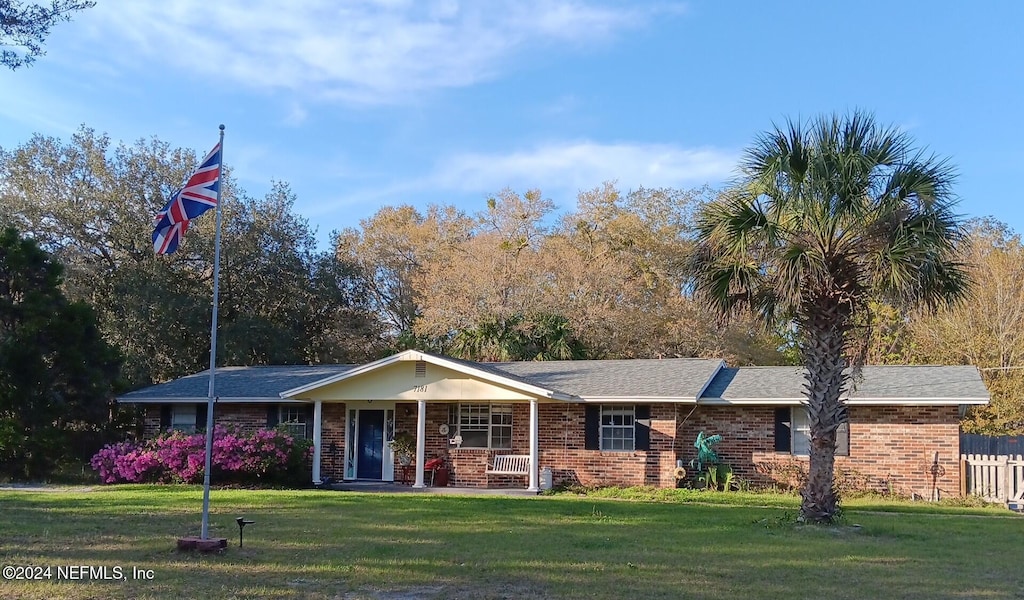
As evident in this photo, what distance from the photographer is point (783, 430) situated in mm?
22219

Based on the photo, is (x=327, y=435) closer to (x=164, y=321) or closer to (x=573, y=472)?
(x=573, y=472)

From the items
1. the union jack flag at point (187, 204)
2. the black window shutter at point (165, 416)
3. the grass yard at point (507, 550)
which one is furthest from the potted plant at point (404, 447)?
the union jack flag at point (187, 204)

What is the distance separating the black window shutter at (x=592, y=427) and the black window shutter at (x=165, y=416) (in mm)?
11687

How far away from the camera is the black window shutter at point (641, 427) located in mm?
22547

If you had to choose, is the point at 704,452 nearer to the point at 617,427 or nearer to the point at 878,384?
the point at 617,427

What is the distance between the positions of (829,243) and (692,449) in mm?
9684

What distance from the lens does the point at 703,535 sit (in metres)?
13.4

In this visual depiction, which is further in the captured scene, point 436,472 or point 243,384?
point 243,384

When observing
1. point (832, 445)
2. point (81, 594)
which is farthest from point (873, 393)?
point (81, 594)

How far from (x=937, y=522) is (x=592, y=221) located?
26.8 metres

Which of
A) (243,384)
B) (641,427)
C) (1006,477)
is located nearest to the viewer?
(1006,477)

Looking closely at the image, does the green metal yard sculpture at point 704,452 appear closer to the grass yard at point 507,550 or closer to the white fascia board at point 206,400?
the grass yard at point 507,550

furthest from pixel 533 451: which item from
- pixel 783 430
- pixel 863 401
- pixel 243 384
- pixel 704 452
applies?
pixel 243 384

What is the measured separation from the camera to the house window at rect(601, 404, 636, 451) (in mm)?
22812
